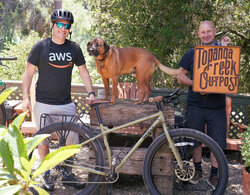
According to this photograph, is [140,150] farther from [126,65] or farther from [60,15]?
[60,15]

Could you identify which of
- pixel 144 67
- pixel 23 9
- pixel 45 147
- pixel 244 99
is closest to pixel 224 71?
pixel 144 67

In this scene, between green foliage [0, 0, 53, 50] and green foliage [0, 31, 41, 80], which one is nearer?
green foliage [0, 31, 41, 80]

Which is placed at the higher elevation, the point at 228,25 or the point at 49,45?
the point at 228,25

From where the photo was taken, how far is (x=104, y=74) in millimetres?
3395

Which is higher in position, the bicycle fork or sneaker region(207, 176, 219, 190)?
the bicycle fork

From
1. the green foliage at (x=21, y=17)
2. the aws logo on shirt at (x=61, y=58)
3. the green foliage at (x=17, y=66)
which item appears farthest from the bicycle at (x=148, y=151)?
the green foliage at (x=21, y=17)

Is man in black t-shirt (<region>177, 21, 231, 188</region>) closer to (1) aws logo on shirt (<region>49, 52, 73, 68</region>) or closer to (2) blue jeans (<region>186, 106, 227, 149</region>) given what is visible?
(2) blue jeans (<region>186, 106, 227, 149</region>)

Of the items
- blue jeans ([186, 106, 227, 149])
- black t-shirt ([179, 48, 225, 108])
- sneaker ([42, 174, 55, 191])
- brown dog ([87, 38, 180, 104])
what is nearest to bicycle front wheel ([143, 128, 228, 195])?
blue jeans ([186, 106, 227, 149])

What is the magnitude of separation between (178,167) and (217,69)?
3.73ft

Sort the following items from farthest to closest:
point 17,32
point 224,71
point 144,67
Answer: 1. point 17,32
2. point 144,67
3. point 224,71

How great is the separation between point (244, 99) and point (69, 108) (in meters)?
3.74

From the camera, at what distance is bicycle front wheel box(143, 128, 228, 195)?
292cm

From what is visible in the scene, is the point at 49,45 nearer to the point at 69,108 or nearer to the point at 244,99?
the point at 69,108

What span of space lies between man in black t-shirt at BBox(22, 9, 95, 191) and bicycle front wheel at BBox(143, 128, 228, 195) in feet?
3.06
